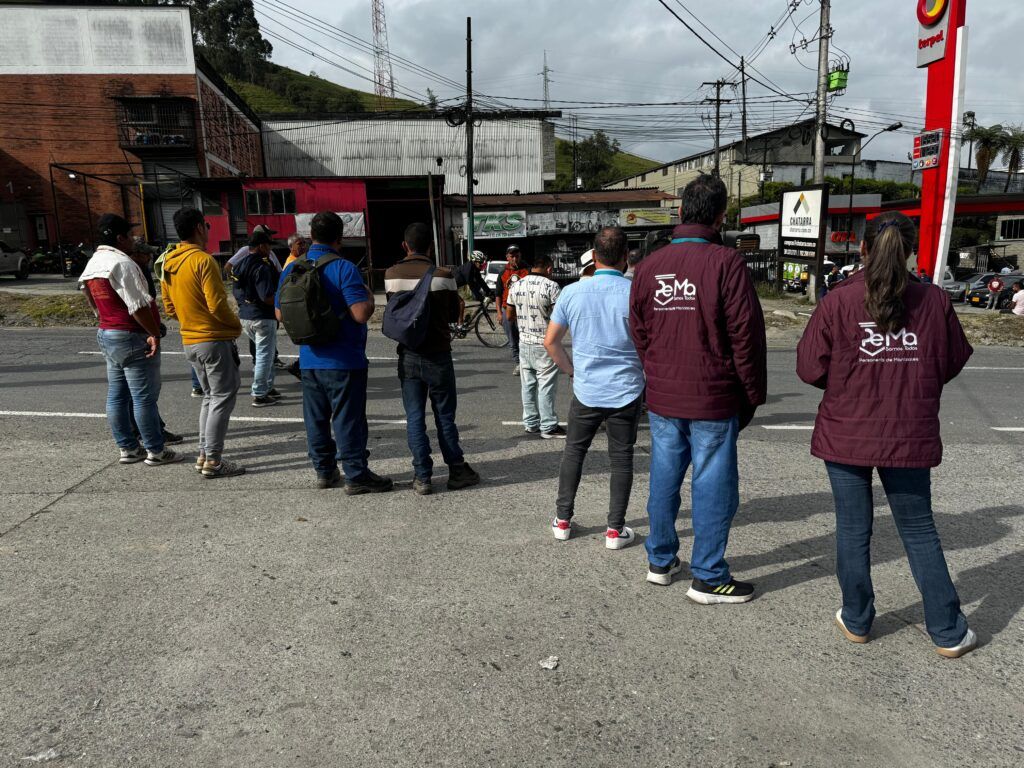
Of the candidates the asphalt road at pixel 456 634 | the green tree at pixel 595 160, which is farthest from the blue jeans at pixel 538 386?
the green tree at pixel 595 160

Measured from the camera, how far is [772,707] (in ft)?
8.71

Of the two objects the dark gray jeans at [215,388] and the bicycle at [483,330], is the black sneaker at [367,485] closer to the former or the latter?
the dark gray jeans at [215,388]

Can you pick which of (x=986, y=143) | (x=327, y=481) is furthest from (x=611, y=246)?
(x=986, y=143)

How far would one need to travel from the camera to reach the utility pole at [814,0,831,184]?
24.0m

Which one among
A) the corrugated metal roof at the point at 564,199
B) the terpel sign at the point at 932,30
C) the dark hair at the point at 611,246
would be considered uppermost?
the terpel sign at the point at 932,30

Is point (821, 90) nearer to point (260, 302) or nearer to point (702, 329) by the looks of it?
point (260, 302)

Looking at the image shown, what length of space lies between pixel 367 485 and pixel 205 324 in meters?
1.73

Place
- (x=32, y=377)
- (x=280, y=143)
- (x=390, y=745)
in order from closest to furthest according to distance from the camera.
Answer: (x=390, y=745), (x=32, y=377), (x=280, y=143)

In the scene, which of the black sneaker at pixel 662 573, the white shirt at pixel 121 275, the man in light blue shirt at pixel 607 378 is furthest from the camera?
the white shirt at pixel 121 275

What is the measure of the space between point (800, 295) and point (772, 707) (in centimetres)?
2699

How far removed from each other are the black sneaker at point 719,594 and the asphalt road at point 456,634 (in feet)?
0.18

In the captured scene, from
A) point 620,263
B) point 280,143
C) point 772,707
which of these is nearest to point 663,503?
point 772,707

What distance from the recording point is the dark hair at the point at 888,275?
2.74m

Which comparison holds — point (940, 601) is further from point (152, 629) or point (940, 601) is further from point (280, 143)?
point (280, 143)
